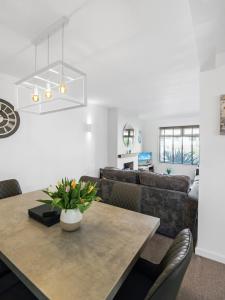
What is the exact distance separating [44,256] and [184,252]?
0.82 meters

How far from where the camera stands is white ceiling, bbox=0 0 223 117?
149cm

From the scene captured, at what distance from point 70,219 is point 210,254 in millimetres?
1933

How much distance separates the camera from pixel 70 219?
134 cm

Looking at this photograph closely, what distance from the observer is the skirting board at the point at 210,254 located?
2.10 metres

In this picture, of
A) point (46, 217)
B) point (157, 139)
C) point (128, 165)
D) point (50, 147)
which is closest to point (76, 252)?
point (46, 217)

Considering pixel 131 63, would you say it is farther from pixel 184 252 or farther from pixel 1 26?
pixel 184 252

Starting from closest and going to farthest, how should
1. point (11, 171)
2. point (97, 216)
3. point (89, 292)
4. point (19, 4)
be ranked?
point (89, 292)
point (19, 4)
point (97, 216)
point (11, 171)

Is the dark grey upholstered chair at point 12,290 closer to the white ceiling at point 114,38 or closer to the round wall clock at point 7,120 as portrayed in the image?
the white ceiling at point 114,38

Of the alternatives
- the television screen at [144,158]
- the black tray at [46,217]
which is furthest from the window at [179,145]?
the black tray at [46,217]

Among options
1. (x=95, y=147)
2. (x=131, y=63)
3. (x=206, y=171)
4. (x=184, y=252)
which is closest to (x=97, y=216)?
(x=184, y=252)

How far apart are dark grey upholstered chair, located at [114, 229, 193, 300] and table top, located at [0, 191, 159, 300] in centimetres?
21

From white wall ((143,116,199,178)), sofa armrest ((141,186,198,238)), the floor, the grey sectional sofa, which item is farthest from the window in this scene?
the floor

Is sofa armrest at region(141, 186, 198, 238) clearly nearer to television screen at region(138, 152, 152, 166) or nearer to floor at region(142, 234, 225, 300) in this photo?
floor at region(142, 234, 225, 300)

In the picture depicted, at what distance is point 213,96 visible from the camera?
2.10 meters
